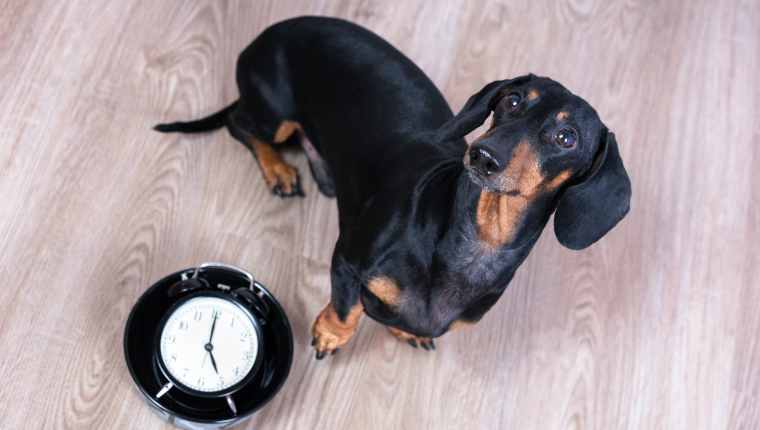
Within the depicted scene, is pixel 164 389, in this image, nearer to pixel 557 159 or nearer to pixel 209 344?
pixel 209 344

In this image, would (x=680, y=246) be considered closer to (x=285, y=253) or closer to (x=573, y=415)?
(x=573, y=415)

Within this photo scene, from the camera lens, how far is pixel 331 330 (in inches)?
97.0

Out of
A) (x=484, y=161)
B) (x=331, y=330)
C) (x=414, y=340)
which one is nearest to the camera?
(x=484, y=161)

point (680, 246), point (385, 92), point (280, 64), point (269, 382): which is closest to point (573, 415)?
point (680, 246)

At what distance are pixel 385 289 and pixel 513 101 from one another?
22.3 inches

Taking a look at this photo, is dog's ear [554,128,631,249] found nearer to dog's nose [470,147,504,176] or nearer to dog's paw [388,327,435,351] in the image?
dog's nose [470,147,504,176]

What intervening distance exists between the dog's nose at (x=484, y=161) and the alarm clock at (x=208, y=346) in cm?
88

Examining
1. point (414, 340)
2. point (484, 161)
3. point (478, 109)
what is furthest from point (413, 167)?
point (414, 340)

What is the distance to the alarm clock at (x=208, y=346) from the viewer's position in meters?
2.30

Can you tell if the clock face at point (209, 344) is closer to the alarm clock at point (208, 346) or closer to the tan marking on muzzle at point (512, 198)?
the alarm clock at point (208, 346)

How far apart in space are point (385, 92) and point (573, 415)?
45.1 inches

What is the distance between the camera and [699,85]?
3.30 meters

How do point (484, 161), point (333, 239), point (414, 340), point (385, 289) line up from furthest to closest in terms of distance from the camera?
point (333, 239) → point (414, 340) → point (385, 289) → point (484, 161)

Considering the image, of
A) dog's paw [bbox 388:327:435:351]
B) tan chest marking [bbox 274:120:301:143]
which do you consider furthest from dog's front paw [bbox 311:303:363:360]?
tan chest marking [bbox 274:120:301:143]
